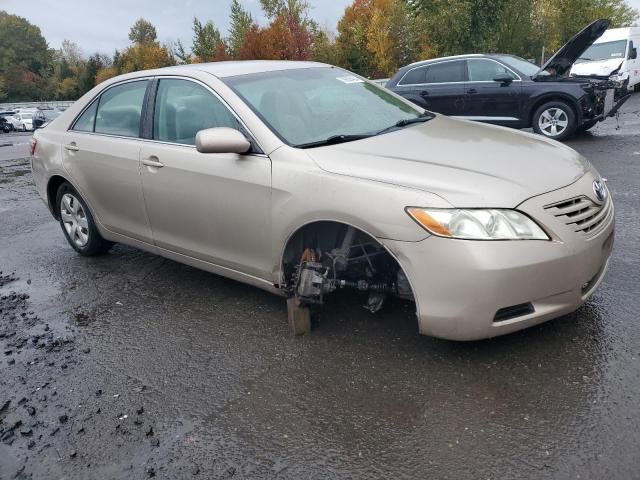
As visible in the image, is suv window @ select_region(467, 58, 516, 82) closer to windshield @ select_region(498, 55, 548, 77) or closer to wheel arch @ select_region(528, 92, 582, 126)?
windshield @ select_region(498, 55, 548, 77)

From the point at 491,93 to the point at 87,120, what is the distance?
24.7ft

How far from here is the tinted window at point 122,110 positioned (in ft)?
14.8

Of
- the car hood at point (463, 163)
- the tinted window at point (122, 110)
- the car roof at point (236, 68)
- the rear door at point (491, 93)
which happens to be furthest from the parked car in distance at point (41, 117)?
the car hood at point (463, 163)

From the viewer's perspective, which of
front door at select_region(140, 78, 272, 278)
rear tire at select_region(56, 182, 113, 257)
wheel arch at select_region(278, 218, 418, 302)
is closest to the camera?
wheel arch at select_region(278, 218, 418, 302)

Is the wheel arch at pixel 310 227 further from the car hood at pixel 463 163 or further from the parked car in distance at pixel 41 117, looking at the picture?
the parked car in distance at pixel 41 117

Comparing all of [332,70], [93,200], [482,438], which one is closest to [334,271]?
[482,438]

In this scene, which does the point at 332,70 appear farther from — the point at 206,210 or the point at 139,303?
the point at 139,303

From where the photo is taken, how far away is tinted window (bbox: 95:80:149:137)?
4.52 meters

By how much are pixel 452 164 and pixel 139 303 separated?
2595mm

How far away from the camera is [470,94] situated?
1057 centimetres

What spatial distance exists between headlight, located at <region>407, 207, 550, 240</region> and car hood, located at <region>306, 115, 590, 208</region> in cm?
5

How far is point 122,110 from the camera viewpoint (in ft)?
15.4

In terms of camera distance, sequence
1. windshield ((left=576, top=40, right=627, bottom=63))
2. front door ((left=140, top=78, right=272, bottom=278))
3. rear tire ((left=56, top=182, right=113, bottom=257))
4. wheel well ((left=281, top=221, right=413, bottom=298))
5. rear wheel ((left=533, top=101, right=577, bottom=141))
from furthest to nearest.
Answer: windshield ((left=576, top=40, right=627, bottom=63)), rear wheel ((left=533, top=101, right=577, bottom=141)), rear tire ((left=56, top=182, right=113, bottom=257)), front door ((left=140, top=78, right=272, bottom=278)), wheel well ((left=281, top=221, right=413, bottom=298))

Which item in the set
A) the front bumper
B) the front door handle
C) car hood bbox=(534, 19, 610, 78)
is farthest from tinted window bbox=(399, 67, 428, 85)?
the front bumper
